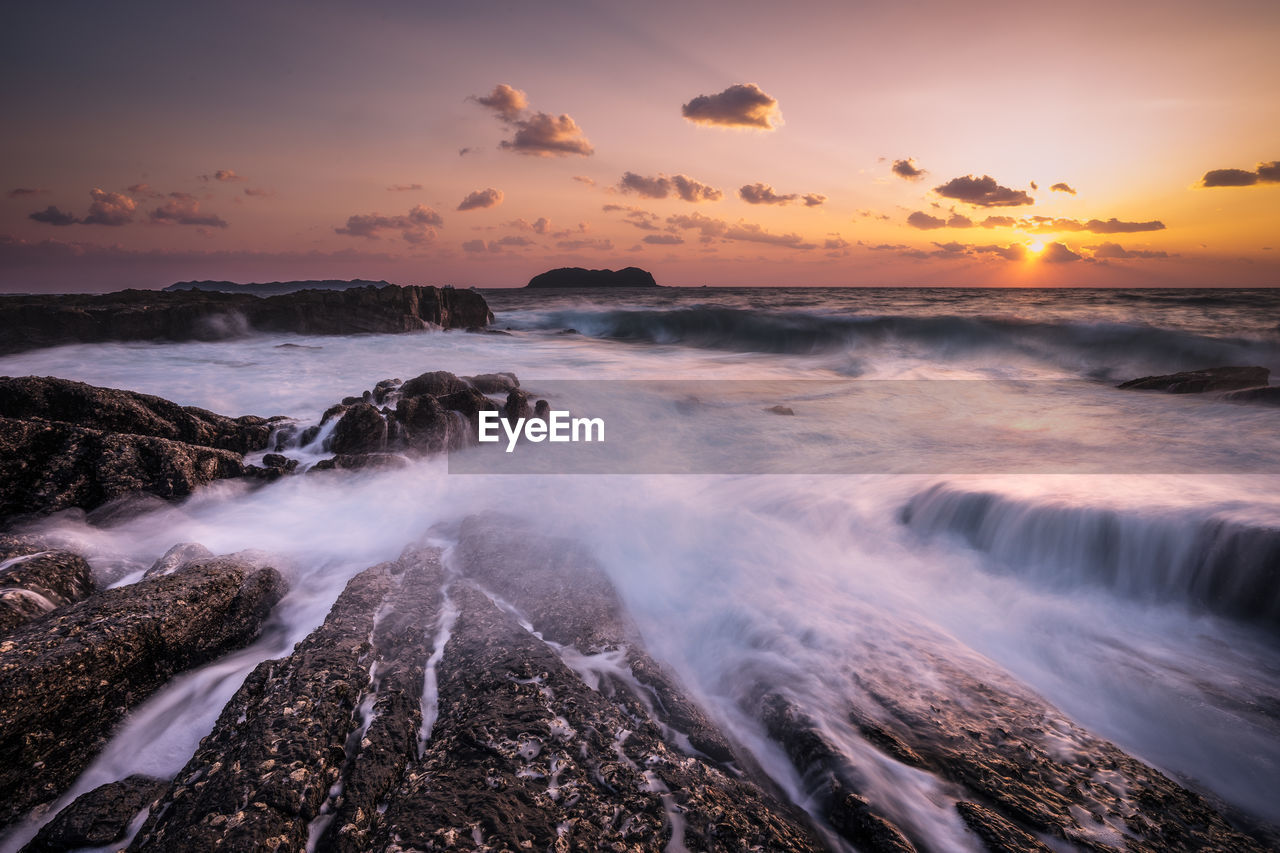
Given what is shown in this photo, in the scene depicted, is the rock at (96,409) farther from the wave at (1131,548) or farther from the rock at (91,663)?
the wave at (1131,548)

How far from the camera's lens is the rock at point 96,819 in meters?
2.11

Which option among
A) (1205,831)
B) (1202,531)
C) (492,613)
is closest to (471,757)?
(492,613)

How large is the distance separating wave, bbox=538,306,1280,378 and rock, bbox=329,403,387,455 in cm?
1868

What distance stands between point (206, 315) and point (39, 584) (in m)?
18.5

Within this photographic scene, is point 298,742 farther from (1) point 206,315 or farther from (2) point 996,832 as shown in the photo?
(1) point 206,315

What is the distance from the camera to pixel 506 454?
7.89 metres

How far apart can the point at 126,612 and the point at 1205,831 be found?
551 centimetres

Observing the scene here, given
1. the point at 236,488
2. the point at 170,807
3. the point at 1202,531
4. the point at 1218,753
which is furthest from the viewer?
the point at 236,488

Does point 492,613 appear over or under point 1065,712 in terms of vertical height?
over

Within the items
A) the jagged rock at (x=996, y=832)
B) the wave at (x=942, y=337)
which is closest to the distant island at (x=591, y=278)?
the wave at (x=942, y=337)

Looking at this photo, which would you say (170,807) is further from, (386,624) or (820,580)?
(820,580)

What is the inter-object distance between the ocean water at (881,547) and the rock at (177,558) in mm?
494

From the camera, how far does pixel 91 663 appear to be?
262cm

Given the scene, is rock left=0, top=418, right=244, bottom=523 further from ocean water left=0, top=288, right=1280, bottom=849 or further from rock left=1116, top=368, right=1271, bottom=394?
rock left=1116, top=368, right=1271, bottom=394
